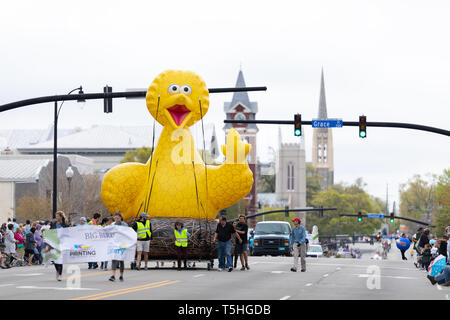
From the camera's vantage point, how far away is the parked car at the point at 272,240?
140 ft

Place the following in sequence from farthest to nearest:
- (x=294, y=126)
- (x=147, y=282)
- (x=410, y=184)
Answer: (x=410, y=184)
(x=294, y=126)
(x=147, y=282)

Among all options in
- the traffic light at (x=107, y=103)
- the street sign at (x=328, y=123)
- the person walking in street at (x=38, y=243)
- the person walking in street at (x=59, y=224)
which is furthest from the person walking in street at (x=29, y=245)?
the street sign at (x=328, y=123)

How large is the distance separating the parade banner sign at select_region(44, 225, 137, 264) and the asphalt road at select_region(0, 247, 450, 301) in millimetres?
594

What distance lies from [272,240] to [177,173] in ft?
54.6

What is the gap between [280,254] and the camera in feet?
140

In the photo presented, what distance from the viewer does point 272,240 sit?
141 feet

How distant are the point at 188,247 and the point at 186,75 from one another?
5.83 m

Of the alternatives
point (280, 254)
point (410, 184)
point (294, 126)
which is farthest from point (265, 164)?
point (294, 126)

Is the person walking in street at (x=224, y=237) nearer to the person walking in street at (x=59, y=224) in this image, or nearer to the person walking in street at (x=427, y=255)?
the person walking in street at (x=59, y=224)

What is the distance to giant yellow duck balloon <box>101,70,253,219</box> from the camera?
88.0 feet

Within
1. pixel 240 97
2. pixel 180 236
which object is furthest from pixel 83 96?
pixel 240 97

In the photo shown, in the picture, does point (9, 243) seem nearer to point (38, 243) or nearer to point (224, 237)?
point (38, 243)

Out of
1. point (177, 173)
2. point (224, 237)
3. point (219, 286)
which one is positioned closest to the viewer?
point (219, 286)
